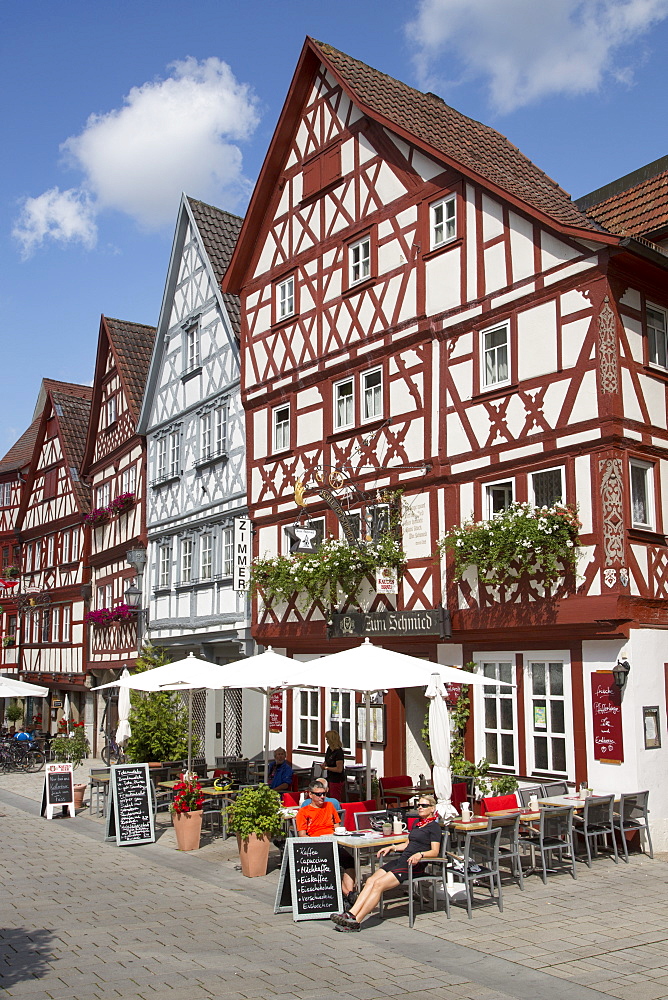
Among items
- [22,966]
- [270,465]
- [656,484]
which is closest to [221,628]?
[270,465]

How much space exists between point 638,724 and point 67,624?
94.6ft

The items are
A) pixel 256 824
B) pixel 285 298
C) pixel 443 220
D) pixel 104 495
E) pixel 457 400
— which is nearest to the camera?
pixel 256 824

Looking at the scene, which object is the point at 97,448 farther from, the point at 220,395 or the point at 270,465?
the point at 270,465

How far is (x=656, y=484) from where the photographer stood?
1483 centimetres

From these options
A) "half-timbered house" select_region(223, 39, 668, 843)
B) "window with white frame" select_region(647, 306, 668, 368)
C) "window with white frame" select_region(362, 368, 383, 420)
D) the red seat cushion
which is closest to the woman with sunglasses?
the red seat cushion

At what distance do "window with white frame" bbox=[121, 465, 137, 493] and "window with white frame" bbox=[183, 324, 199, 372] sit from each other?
5.20 metres

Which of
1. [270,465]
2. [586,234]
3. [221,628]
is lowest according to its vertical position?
[221,628]

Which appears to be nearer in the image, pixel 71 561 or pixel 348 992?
pixel 348 992

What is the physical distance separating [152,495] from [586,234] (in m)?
17.7

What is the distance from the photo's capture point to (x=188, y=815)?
14539 millimetres

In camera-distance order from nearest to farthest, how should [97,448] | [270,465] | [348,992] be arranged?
[348,992] < [270,465] < [97,448]

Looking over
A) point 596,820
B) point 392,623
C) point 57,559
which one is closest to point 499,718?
point 392,623

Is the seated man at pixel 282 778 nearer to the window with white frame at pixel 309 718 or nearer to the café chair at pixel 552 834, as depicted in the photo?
the café chair at pixel 552 834

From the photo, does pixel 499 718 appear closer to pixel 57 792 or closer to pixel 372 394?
pixel 372 394
